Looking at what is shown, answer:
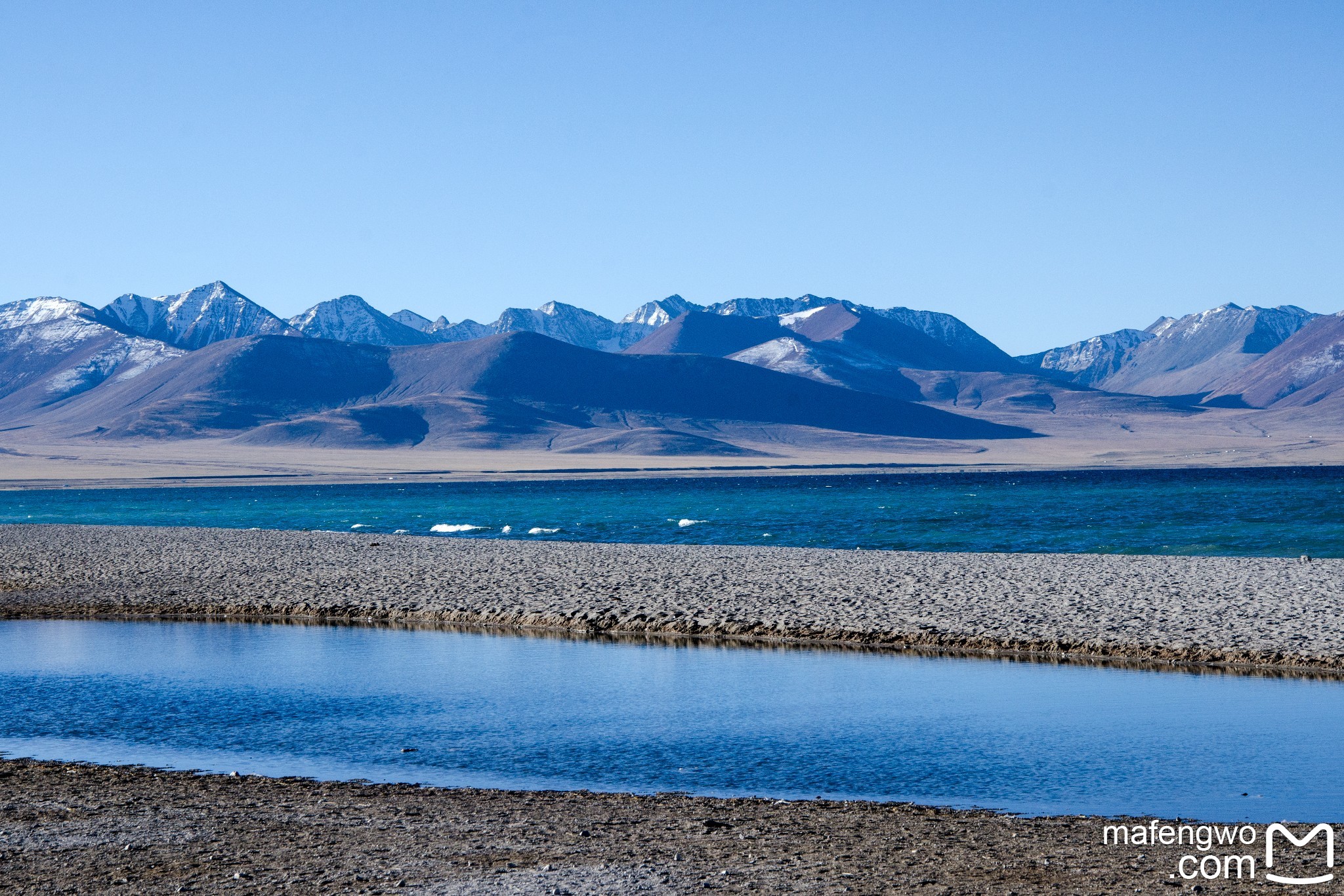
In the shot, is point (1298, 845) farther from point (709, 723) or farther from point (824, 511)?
point (824, 511)

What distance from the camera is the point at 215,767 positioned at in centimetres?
1590

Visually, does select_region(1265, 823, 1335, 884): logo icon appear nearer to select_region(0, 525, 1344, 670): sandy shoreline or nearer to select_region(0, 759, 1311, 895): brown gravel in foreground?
select_region(0, 759, 1311, 895): brown gravel in foreground

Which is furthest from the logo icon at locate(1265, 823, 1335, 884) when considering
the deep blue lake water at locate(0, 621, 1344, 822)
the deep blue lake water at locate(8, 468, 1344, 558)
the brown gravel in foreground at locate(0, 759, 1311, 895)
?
the deep blue lake water at locate(8, 468, 1344, 558)

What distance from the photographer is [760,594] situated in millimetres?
32375

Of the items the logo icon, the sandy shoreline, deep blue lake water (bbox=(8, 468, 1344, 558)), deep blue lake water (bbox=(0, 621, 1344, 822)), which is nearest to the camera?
the logo icon

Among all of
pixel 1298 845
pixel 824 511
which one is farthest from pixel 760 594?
pixel 824 511

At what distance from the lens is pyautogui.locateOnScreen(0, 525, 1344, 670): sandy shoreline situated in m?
25.8

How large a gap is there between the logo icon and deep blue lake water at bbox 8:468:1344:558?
3925 centimetres

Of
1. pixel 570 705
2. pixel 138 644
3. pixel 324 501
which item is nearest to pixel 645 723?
pixel 570 705

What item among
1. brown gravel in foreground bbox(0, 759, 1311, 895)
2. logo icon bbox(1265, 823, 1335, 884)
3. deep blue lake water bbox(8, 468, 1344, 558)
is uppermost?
logo icon bbox(1265, 823, 1335, 884)

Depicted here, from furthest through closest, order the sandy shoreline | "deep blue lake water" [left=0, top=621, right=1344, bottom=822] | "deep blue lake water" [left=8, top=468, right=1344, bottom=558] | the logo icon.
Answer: "deep blue lake water" [left=8, top=468, right=1344, bottom=558]
the sandy shoreline
"deep blue lake water" [left=0, top=621, right=1344, bottom=822]
the logo icon

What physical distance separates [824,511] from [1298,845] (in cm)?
7372

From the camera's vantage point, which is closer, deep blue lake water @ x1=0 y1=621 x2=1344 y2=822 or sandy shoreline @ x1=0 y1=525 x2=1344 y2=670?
deep blue lake water @ x1=0 y1=621 x2=1344 y2=822

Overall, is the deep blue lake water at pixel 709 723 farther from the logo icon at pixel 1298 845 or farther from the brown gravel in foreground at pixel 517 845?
the brown gravel in foreground at pixel 517 845
